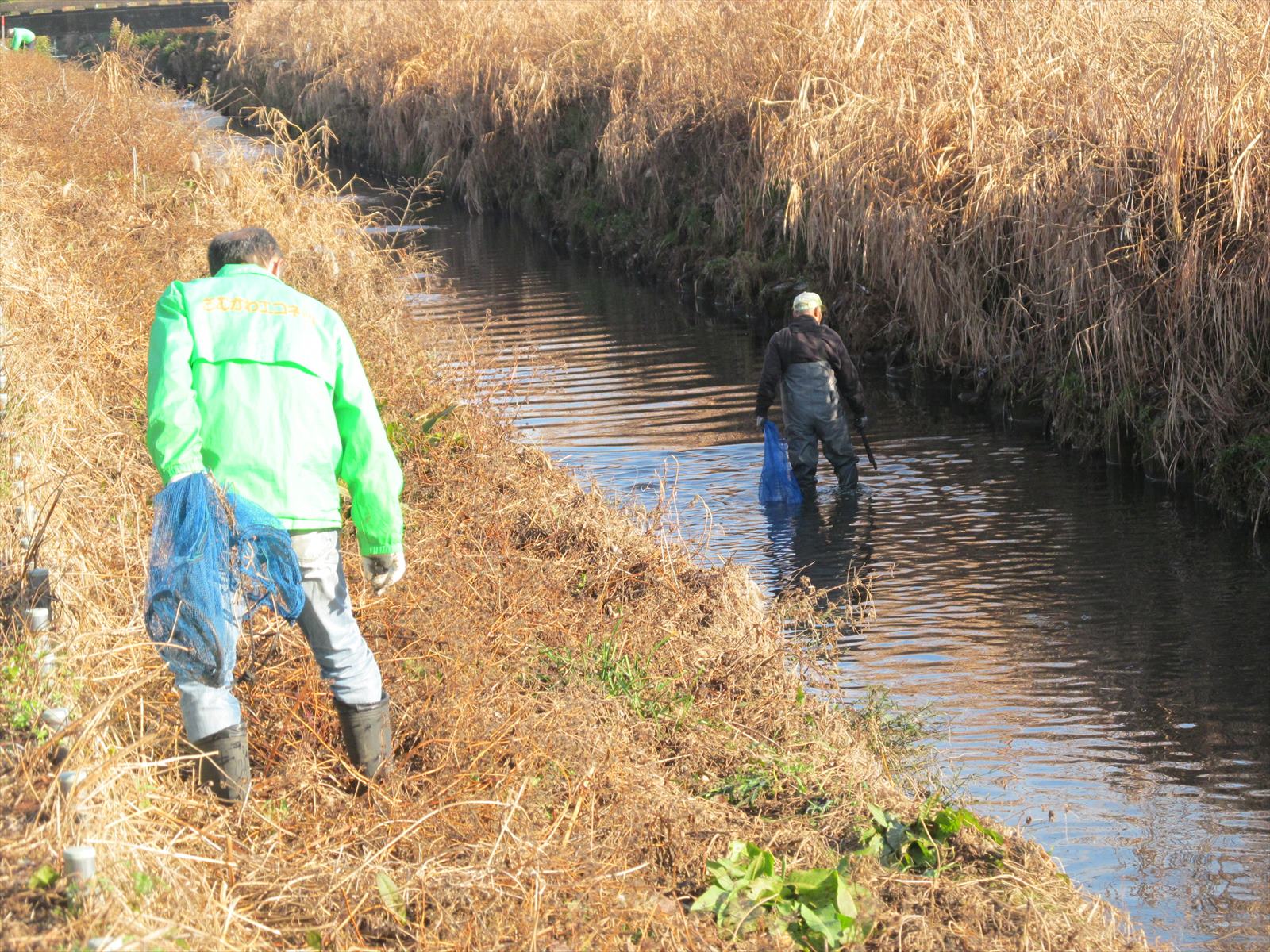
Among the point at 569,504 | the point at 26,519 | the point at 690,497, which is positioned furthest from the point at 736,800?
the point at 690,497

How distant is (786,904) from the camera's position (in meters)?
4.68

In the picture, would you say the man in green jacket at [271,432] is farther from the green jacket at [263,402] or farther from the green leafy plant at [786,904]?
the green leafy plant at [786,904]

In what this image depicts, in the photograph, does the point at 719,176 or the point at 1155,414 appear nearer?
the point at 1155,414

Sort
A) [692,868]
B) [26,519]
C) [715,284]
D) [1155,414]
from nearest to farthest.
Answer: [692,868] → [26,519] → [1155,414] → [715,284]

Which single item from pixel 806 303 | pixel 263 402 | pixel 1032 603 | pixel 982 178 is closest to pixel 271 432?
pixel 263 402

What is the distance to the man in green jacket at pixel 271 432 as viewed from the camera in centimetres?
438

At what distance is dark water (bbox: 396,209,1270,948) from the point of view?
20.6ft

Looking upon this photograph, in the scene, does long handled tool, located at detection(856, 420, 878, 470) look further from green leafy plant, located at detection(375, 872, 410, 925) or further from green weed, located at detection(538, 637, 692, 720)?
green leafy plant, located at detection(375, 872, 410, 925)

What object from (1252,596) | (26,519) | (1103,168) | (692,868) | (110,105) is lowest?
(1252,596)

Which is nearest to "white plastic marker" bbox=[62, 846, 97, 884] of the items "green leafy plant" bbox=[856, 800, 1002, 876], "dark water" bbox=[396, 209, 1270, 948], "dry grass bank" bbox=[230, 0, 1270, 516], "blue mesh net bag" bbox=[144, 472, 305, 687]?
"blue mesh net bag" bbox=[144, 472, 305, 687]

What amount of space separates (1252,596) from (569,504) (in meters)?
4.44

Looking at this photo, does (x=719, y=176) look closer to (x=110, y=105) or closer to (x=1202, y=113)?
(x=110, y=105)

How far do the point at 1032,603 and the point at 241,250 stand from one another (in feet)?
20.3

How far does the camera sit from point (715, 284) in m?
20.0
